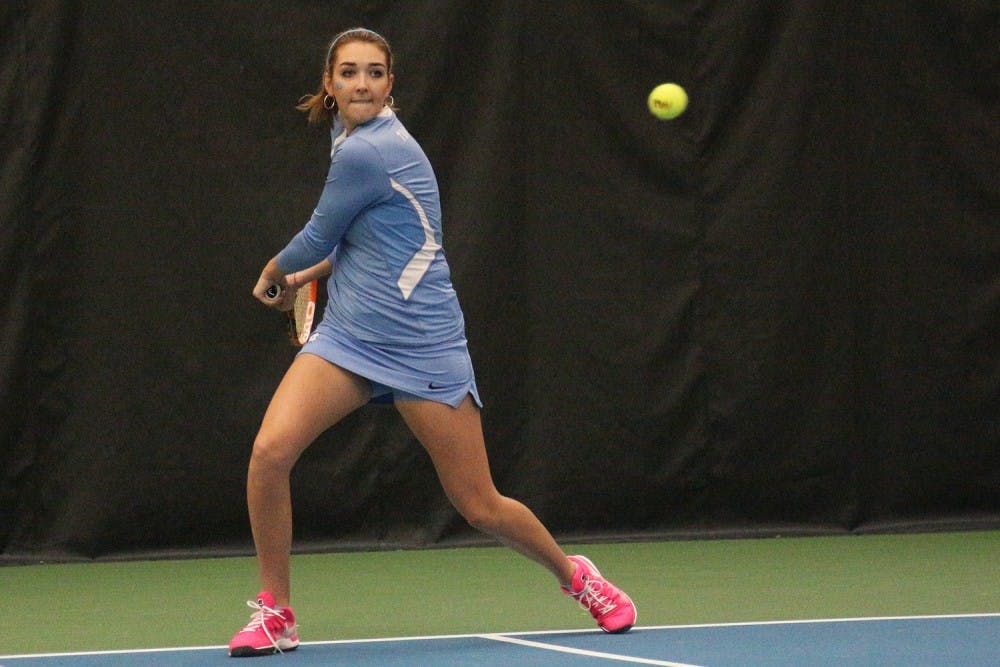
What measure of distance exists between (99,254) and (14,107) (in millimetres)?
609

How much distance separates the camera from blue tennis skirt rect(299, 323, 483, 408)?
4113 mm

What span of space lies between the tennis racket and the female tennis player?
0.75 feet

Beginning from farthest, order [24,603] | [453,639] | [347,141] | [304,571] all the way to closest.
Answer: [304,571]
[24,603]
[453,639]
[347,141]

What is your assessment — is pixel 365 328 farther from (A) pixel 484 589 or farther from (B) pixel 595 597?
(A) pixel 484 589

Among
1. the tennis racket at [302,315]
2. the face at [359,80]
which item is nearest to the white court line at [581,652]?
the tennis racket at [302,315]

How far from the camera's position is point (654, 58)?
21.6ft

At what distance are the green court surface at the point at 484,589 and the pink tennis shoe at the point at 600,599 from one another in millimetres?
292

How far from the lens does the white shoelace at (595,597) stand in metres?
4.37

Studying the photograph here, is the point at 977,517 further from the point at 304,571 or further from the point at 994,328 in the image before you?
the point at 304,571

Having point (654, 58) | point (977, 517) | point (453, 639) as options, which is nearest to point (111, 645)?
point (453, 639)

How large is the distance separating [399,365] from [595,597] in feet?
2.69

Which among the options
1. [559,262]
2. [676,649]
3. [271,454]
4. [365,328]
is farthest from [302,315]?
[559,262]

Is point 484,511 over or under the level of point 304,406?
under

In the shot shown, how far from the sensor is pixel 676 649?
4.16 metres
